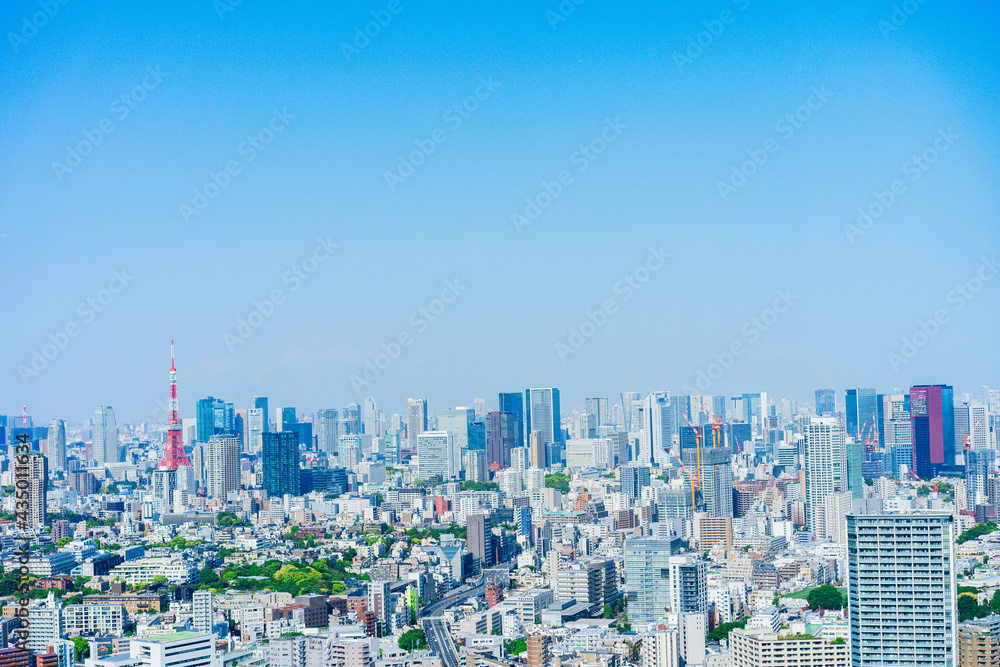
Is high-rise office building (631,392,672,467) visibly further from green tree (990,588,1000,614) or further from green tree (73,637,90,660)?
green tree (73,637,90,660)

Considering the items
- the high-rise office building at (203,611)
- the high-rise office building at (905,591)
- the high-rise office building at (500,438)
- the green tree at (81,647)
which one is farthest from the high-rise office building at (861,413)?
the green tree at (81,647)

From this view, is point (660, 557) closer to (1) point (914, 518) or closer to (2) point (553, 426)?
(1) point (914, 518)

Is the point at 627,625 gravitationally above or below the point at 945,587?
below

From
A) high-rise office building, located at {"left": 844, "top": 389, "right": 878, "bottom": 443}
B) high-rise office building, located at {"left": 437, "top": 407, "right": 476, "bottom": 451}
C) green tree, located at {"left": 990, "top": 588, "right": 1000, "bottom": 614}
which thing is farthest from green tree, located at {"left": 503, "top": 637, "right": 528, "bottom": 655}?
high-rise office building, located at {"left": 437, "top": 407, "right": 476, "bottom": 451}

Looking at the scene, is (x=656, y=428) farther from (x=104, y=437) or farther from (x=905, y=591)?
(x=905, y=591)

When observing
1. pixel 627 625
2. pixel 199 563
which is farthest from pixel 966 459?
pixel 199 563

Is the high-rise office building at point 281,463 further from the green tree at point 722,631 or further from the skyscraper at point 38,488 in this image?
the green tree at point 722,631
